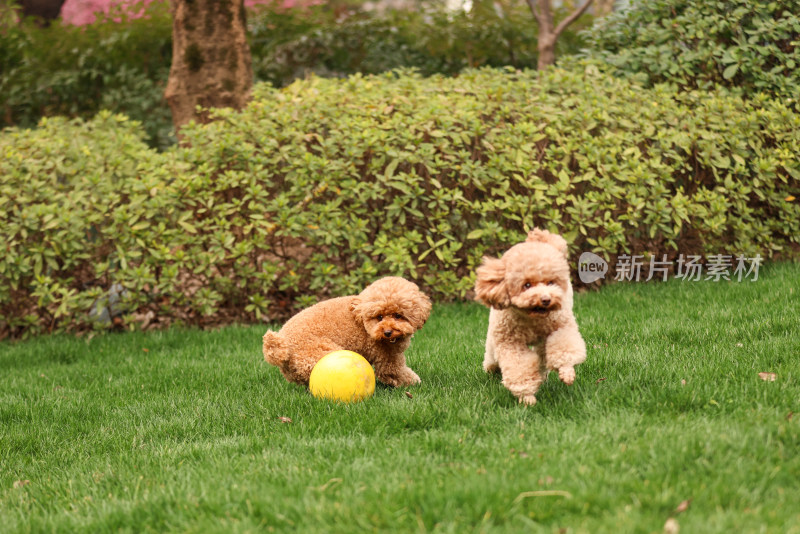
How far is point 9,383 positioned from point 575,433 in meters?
4.22

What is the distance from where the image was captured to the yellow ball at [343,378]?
13.4 feet

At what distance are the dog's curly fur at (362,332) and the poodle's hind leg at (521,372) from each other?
63 centimetres

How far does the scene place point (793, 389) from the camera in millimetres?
3578

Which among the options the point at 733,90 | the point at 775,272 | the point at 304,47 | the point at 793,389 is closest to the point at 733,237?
the point at 775,272

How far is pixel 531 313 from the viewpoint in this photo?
11.6 ft

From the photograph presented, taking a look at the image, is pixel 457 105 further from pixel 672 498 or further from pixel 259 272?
pixel 672 498

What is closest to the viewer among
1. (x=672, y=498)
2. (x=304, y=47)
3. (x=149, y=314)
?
(x=672, y=498)

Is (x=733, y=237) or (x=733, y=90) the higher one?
(x=733, y=90)

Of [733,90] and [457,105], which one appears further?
[733,90]

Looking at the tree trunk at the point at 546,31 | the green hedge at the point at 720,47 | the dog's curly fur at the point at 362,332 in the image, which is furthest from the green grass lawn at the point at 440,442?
the tree trunk at the point at 546,31

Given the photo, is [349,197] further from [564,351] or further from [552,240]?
[564,351]

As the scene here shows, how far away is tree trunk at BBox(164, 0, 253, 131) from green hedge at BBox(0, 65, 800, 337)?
1.51 metres

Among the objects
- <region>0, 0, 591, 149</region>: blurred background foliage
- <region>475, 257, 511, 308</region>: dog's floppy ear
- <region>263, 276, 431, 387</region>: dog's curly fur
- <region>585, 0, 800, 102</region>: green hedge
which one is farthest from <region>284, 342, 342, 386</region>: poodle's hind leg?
<region>0, 0, 591, 149</region>: blurred background foliage

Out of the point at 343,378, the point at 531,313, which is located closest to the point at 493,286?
the point at 531,313
